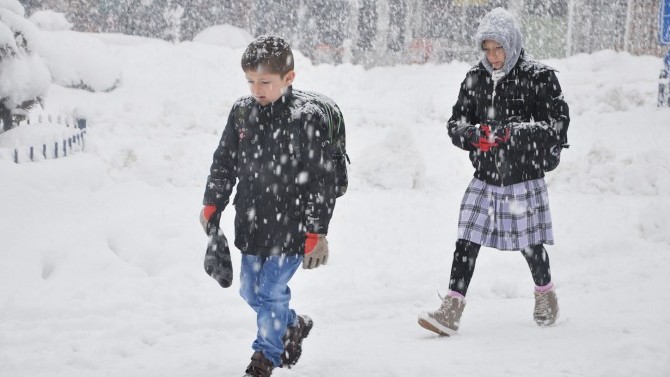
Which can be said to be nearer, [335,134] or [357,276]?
[335,134]

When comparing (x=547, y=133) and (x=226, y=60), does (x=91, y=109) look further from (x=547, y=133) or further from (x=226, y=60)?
(x=547, y=133)

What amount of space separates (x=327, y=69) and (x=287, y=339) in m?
19.0

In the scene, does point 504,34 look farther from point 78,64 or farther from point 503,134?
point 78,64

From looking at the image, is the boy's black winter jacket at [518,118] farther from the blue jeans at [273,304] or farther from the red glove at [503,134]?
the blue jeans at [273,304]

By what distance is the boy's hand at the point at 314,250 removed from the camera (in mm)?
3385

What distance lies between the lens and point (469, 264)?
4.36 m

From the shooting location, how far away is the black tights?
435cm

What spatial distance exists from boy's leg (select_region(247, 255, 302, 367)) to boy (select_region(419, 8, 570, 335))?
1.11 metres

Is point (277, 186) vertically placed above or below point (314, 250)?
above

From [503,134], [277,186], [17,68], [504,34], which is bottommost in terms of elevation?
[277,186]

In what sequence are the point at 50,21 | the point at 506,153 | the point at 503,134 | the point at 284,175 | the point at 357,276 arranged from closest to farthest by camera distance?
the point at 284,175 < the point at 503,134 < the point at 506,153 < the point at 357,276 < the point at 50,21

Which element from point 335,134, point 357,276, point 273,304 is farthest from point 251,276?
point 357,276

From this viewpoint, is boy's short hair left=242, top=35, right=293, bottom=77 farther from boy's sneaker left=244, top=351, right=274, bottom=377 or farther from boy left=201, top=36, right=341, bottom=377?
boy's sneaker left=244, top=351, right=274, bottom=377

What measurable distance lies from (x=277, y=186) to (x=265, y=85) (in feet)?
1.56
